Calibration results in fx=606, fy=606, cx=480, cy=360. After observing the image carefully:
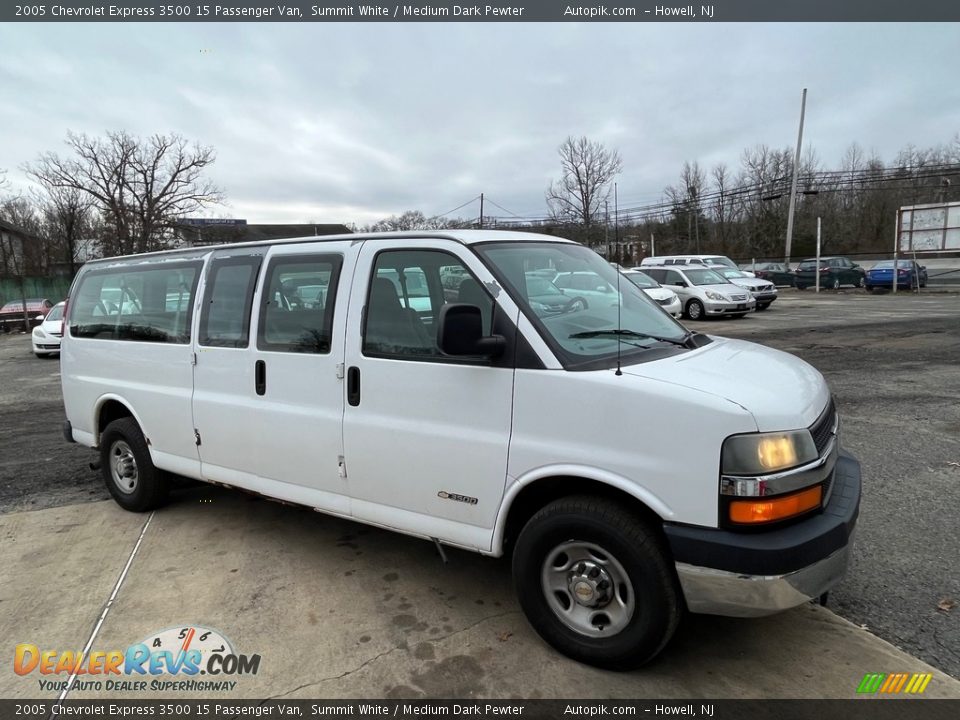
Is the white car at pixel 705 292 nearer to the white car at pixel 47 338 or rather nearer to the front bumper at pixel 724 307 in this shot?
the front bumper at pixel 724 307

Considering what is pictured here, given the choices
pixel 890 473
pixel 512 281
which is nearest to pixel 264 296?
pixel 512 281

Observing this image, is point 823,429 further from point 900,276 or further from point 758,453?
point 900,276

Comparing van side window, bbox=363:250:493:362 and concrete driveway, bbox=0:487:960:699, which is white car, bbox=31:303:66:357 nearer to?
concrete driveway, bbox=0:487:960:699

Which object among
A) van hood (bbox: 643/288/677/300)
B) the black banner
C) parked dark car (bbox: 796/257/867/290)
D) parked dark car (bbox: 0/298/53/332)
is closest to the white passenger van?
the black banner

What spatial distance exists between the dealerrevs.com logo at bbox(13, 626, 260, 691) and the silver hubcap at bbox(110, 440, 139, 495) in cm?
190

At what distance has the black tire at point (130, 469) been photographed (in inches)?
187

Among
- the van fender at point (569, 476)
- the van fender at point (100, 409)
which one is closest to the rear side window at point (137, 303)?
the van fender at point (100, 409)

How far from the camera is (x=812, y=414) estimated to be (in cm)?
267

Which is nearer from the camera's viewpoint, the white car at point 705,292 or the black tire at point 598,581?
the black tire at point 598,581

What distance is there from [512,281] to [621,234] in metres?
1.87

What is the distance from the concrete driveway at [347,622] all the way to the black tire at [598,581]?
16 cm

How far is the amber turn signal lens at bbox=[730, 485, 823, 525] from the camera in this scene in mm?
Result: 2395

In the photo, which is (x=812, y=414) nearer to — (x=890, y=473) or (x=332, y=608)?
(x=332, y=608)

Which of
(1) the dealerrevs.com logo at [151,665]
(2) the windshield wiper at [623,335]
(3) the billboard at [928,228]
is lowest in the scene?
(1) the dealerrevs.com logo at [151,665]
